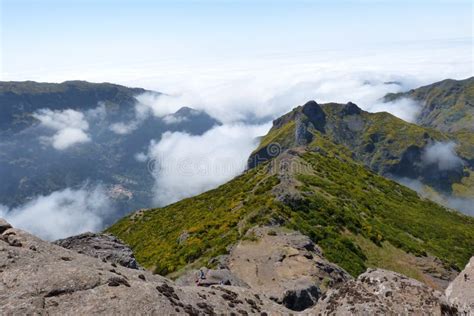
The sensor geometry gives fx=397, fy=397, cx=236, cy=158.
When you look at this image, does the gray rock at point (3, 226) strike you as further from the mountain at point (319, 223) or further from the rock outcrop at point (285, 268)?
the mountain at point (319, 223)

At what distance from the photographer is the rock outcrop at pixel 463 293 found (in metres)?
19.3

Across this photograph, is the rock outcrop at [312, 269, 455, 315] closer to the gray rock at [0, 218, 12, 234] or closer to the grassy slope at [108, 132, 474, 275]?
the gray rock at [0, 218, 12, 234]

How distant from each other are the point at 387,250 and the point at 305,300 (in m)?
31.8

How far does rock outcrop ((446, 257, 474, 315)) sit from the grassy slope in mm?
31515

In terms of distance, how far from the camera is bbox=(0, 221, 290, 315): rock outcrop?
1944 centimetres

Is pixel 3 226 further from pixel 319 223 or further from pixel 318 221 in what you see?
pixel 318 221

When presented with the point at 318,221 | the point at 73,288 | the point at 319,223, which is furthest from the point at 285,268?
the point at 73,288

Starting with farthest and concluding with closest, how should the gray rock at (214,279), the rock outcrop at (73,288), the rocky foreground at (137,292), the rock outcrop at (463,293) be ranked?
the gray rock at (214,279), the rocky foreground at (137,292), the rock outcrop at (73,288), the rock outcrop at (463,293)

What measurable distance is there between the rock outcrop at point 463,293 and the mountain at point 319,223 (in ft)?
101

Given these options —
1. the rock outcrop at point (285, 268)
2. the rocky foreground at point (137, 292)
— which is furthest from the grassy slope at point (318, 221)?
the rocky foreground at point (137, 292)

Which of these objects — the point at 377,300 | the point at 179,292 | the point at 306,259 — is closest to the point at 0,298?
the point at 179,292

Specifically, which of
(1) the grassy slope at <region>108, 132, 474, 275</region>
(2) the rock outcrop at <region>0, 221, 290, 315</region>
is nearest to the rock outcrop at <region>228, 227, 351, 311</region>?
(1) the grassy slope at <region>108, 132, 474, 275</region>

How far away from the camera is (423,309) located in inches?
846

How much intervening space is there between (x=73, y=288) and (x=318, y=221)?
47.1 m
